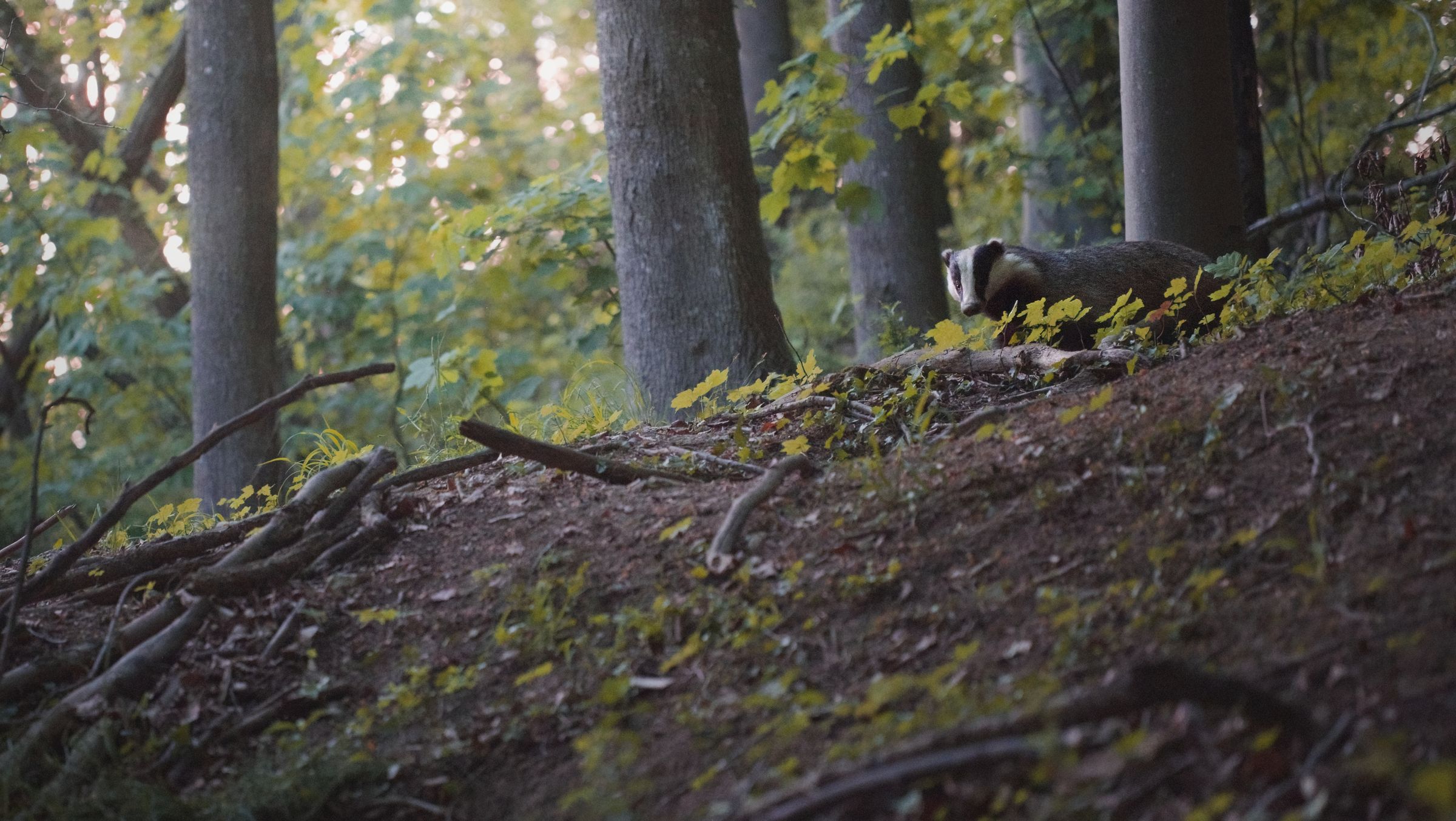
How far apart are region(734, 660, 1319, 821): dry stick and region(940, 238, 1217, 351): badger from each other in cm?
380

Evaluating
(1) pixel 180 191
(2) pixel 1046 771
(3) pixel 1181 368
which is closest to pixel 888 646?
(2) pixel 1046 771

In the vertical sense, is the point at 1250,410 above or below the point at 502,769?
above

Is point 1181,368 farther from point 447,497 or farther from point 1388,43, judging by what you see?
point 1388,43

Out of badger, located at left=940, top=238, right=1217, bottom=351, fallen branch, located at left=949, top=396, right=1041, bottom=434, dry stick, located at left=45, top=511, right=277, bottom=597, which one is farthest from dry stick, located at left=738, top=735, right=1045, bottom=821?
badger, located at left=940, top=238, right=1217, bottom=351

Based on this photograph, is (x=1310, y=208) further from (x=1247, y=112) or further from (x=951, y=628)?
(x=951, y=628)

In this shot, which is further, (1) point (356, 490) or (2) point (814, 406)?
(2) point (814, 406)

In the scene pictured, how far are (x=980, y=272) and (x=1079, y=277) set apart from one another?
602 millimetres

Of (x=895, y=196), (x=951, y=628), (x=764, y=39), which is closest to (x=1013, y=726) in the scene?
(x=951, y=628)

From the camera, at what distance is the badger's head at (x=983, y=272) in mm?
6727

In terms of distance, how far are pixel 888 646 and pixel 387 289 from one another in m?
12.1

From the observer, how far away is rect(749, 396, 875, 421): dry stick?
465cm

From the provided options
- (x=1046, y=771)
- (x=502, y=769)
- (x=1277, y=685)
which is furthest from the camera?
(x=502, y=769)

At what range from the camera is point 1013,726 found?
2.24m

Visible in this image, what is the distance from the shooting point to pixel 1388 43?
11227 mm
